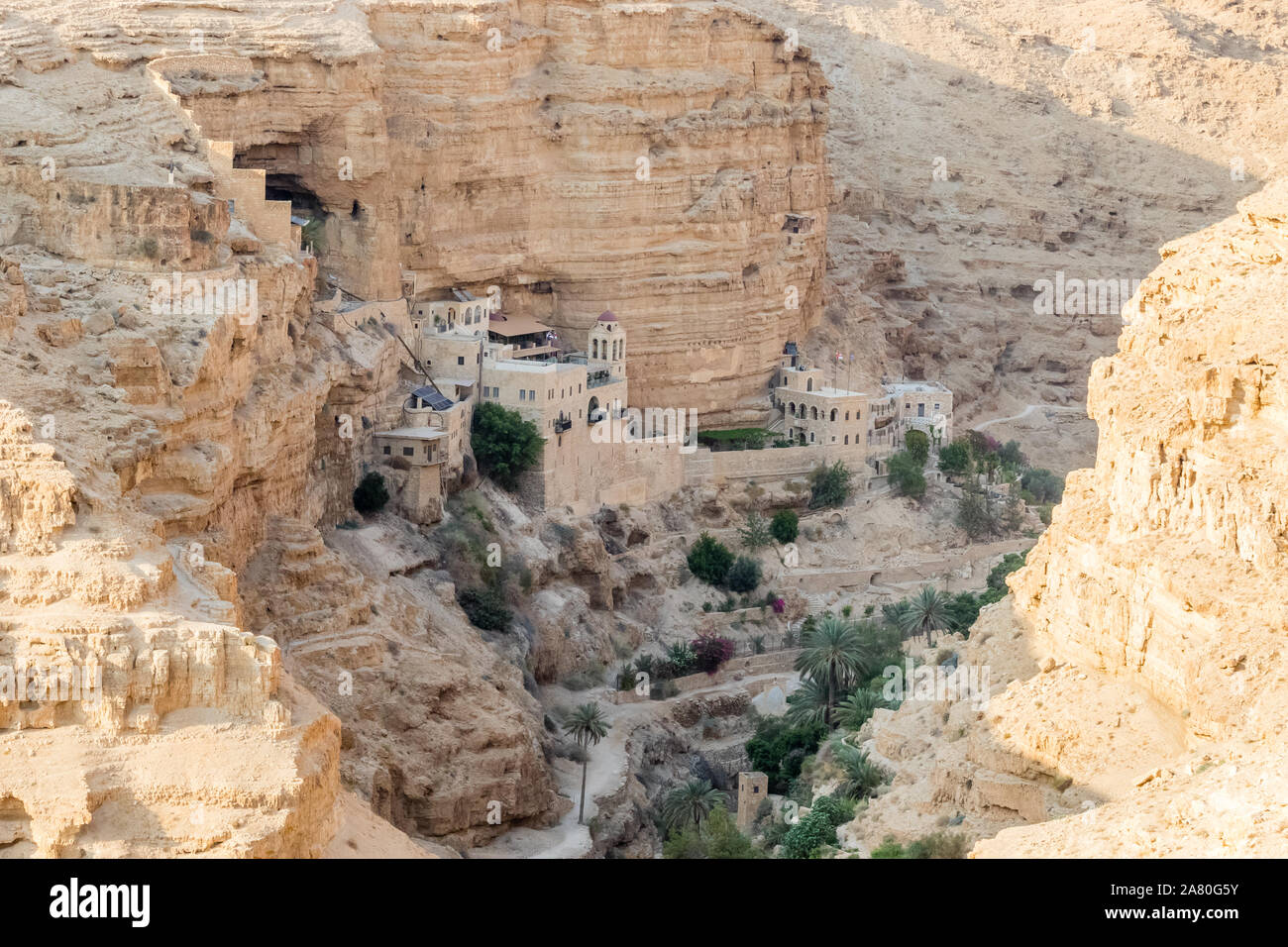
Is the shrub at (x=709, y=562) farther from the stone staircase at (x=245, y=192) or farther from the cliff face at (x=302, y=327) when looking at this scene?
the stone staircase at (x=245, y=192)

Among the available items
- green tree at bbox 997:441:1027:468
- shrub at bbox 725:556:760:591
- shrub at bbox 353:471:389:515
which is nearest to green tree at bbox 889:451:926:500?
shrub at bbox 725:556:760:591

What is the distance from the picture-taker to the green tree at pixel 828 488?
71.9 meters

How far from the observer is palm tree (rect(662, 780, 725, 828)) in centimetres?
5341

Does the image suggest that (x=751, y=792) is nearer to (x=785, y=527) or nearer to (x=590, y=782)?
(x=590, y=782)

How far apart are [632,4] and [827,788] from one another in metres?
33.2

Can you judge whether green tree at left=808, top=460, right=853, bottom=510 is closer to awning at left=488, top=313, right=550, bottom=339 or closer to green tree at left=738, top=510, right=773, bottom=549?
green tree at left=738, top=510, right=773, bottom=549

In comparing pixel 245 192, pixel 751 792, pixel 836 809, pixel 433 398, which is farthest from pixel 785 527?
pixel 836 809

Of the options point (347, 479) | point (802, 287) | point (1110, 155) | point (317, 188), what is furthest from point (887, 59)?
point (347, 479)

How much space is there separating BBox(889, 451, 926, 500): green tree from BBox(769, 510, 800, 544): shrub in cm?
454

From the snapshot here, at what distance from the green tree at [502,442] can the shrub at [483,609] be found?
481 centimetres

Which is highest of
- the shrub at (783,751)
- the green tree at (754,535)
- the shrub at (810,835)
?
the shrub at (810,835)

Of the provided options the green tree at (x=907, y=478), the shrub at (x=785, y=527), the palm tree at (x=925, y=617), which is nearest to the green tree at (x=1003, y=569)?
the palm tree at (x=925, y=617)

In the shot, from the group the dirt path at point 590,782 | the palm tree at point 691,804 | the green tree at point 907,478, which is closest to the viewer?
the dirt path at point 590,782

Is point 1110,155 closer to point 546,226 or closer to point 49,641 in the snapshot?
point 546,226
